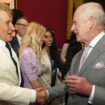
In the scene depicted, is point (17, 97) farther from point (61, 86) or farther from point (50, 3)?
point (50, 3)

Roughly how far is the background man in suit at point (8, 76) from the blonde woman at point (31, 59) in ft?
2.12

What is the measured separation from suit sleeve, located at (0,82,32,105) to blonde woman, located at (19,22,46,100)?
0.78 metres

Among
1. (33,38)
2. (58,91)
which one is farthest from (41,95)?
(33,38)

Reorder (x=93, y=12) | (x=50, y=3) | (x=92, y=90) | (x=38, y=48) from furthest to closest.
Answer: (x=50, y=3) → (x=38, y=48) → (x=93, y=12) → (x=92, y=90)

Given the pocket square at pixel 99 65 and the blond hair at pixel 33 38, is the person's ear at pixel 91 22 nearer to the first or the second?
the pocket square at pixel 99 65

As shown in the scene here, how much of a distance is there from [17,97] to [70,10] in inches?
181

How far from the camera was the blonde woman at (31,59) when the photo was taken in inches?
155

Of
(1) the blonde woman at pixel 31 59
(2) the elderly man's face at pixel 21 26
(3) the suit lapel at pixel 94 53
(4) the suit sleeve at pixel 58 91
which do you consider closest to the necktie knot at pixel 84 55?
(3) the suit lapel at pixel 94 53

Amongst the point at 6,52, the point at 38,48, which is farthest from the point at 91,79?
the point at 38,48

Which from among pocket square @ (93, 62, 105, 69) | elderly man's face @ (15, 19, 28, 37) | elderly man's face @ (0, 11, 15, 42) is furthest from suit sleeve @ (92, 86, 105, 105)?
elderly man's face @ (15, 19, 28, 37)

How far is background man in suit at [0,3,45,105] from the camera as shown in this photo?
3043 millimetres

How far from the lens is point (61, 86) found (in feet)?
11.0

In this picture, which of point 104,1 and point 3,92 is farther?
point 104,1

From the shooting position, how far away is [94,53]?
9.69ft
